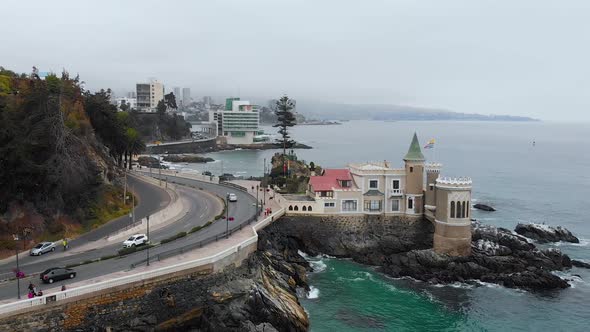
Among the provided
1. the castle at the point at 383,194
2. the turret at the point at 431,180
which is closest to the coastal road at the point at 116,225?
the castle at the point at 383,194

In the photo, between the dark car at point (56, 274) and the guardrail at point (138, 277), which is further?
the dark car at point (56, 274)

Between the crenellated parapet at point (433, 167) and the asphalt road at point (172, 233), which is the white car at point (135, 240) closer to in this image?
the asphalt road at point (172, 233)

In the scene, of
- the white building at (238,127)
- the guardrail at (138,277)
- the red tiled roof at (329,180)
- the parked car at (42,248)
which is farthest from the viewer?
the white building at (238,127)

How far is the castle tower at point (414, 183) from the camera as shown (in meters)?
56.4

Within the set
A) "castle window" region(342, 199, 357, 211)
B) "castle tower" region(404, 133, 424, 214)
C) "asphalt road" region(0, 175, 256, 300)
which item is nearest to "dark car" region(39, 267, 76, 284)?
"asphalt road" region(0, 175, 256, 300)

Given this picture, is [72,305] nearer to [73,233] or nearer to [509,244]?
[73,233]

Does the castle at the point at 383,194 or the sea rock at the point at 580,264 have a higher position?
the castle at the point at 383,194

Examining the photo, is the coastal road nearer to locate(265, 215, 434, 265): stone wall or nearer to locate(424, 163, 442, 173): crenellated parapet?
locate(265, 215, 434, 265): stone wall

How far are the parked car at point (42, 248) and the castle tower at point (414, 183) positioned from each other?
3550cm

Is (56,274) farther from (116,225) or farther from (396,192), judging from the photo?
(396,192)

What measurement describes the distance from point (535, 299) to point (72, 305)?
3729 centimetres

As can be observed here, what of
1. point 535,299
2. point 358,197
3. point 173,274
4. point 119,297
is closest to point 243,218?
Result: point 358,197

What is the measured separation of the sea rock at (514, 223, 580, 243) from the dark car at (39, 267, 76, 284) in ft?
176

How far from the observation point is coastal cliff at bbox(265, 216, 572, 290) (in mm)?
49219
